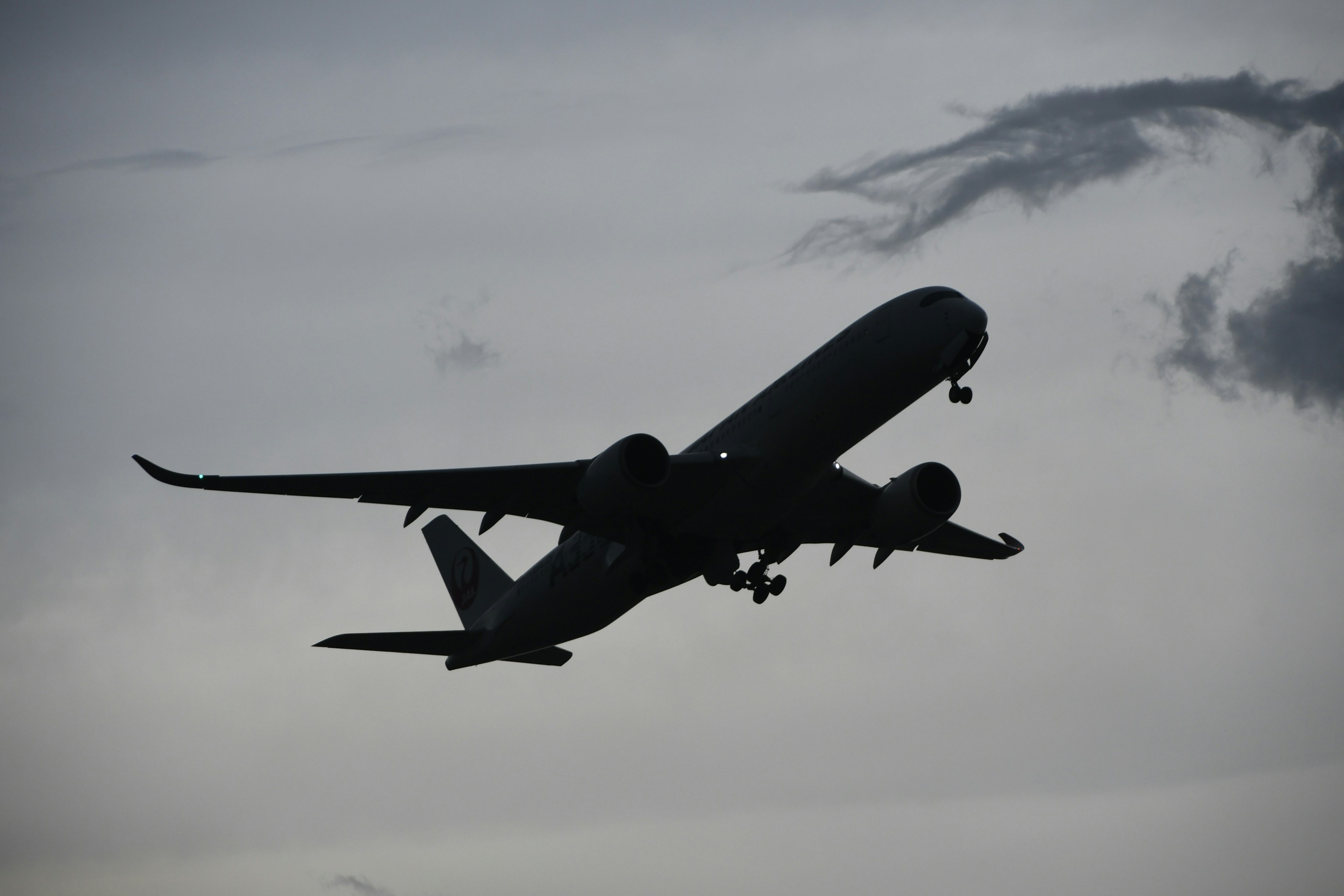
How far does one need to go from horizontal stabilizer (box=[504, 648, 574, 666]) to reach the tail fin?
2100 mm

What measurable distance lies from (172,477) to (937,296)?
17413 mm

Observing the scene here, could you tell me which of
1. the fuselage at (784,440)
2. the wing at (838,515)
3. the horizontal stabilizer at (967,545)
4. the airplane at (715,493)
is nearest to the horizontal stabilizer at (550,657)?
the airplane at (715,493)

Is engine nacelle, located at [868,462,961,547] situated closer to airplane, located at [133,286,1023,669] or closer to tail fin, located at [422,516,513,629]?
airplane, located at [133,286,1023,669]

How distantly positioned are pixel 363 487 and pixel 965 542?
20.2 m

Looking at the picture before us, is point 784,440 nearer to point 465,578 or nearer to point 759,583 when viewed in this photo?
point 759,583

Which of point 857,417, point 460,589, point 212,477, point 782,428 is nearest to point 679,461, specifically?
point 782,428

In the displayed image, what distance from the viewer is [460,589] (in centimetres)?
4225

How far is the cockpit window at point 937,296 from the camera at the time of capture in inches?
1067

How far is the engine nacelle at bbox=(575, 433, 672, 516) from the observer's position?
2792cm

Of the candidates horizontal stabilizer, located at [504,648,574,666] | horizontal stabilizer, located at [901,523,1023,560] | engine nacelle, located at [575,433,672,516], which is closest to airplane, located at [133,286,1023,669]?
engine nacelle, located at [575,433,672,516]

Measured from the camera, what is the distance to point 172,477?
90.3 ft

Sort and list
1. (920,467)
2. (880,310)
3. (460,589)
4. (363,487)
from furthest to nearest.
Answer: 1. (460,589)
2. (920,467)
3. (363,487)
4. (880,310)

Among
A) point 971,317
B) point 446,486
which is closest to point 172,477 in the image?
point 446,486

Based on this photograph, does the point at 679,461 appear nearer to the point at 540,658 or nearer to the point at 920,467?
the point at 920,467
